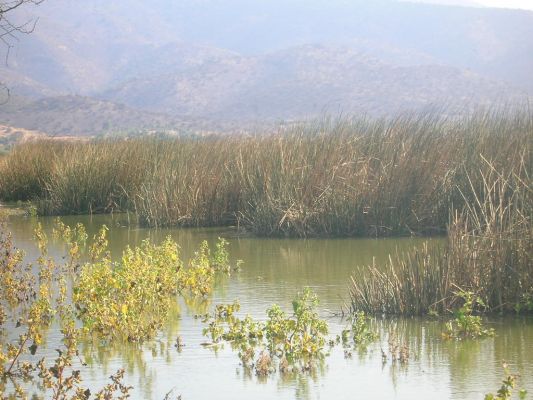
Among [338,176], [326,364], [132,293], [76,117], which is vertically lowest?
[326,364]

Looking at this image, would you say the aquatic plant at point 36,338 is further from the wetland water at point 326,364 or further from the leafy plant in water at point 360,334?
the leafy plant in water at point 360,334

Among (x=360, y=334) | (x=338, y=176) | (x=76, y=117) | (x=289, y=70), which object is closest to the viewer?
(x=360, y=334)

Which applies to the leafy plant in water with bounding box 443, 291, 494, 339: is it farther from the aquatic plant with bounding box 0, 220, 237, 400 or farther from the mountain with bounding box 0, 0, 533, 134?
the mountain with bounding box 0, 0, 533, 134

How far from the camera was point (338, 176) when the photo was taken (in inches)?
560

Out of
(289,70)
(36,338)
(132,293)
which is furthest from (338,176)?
(289,70)

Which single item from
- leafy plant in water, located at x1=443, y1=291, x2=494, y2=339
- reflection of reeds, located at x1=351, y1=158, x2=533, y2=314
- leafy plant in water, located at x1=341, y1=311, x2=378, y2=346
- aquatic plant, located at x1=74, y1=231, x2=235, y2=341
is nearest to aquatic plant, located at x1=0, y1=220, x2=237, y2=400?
aquatic plant, located at x1=74, y1=231, x2=235, y2=341

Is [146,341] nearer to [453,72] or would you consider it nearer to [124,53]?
[453,72]

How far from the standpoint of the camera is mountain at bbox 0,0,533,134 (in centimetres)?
8250

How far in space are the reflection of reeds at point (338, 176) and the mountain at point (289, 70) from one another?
Answer: 49.1 ft

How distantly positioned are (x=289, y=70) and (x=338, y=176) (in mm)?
102635

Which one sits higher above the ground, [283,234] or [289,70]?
[289,70]

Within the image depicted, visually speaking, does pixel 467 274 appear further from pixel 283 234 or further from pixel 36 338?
pixel 283 234

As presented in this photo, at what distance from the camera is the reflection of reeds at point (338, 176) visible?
45.6 ft

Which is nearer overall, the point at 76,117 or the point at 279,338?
the point at 279,338
